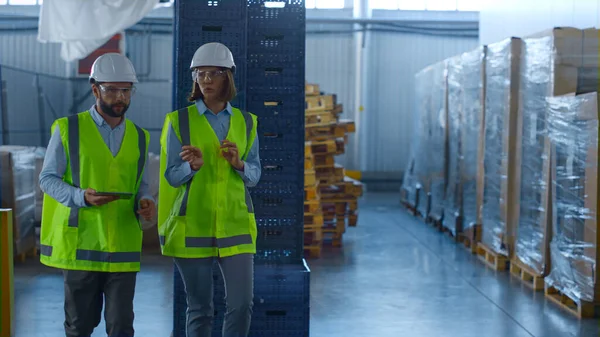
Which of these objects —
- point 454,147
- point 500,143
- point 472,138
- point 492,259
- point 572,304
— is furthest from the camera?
point 454,147

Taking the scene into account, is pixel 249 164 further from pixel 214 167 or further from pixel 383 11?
pixel 383 11

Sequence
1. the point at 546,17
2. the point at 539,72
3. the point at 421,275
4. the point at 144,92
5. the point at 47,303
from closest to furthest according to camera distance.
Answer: the point at 47,303, the point at 539,72, the point at 421,275, the point at 546,17, the point at 144,92

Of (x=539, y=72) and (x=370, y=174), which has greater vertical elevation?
(x=539, y=72)

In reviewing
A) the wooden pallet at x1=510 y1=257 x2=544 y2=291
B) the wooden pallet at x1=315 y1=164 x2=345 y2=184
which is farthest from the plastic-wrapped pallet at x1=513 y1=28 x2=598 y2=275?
the wooden pallet at x1=315 y1=164 x2=345 y2=184

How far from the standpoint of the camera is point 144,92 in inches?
727

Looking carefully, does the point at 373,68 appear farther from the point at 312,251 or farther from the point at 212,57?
the point at 212,57

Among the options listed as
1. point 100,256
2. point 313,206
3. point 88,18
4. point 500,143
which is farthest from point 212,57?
point 88,18

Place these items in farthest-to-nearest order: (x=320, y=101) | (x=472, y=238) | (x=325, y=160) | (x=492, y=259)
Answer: (x=320, y=101) → (x=325, y=160) → (x=472, y=238) → (x=492, y=259)

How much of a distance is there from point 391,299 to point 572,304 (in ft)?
5.32

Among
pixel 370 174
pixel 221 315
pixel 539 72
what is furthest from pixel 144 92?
pixel 221 315

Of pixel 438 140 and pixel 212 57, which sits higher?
pixel 212 57

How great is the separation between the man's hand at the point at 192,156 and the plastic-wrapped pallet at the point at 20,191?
19.4 feet

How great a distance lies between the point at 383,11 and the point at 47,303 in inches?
528

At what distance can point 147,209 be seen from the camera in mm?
4129
